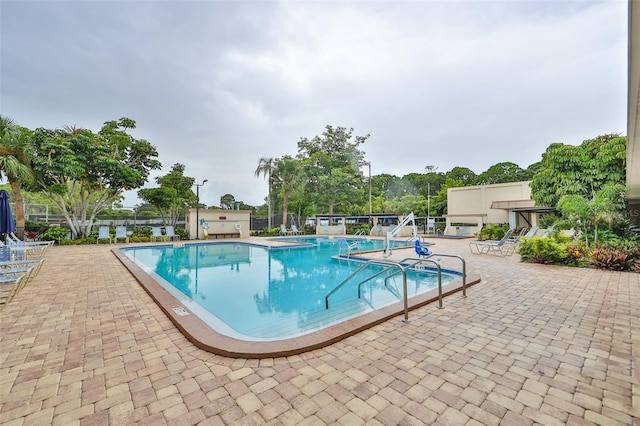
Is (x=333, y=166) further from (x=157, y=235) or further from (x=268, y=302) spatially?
(x=268, y=302)

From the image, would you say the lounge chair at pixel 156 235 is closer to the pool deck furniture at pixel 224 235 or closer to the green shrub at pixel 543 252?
the pool deck furniture at pixel 224 235

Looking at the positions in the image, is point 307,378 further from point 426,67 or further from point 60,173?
point 60,173

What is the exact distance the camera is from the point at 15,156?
13258 mm

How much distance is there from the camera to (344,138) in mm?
35312

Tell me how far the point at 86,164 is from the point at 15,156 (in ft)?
8.66

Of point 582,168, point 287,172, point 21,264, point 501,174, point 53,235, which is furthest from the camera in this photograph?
point 501,174

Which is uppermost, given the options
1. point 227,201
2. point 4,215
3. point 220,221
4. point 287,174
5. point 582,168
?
point 287,174

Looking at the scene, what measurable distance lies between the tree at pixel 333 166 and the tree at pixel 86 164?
48.1 ft

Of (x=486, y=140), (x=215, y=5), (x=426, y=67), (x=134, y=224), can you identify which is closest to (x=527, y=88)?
(x=426, y=67)

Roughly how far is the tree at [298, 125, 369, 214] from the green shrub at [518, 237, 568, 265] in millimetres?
19604

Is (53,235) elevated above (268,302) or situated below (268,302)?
above

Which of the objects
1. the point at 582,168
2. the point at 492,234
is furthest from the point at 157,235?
the point at 582,168

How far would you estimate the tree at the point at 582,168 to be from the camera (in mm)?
12961

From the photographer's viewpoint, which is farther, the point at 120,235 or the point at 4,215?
the point at 120,235
